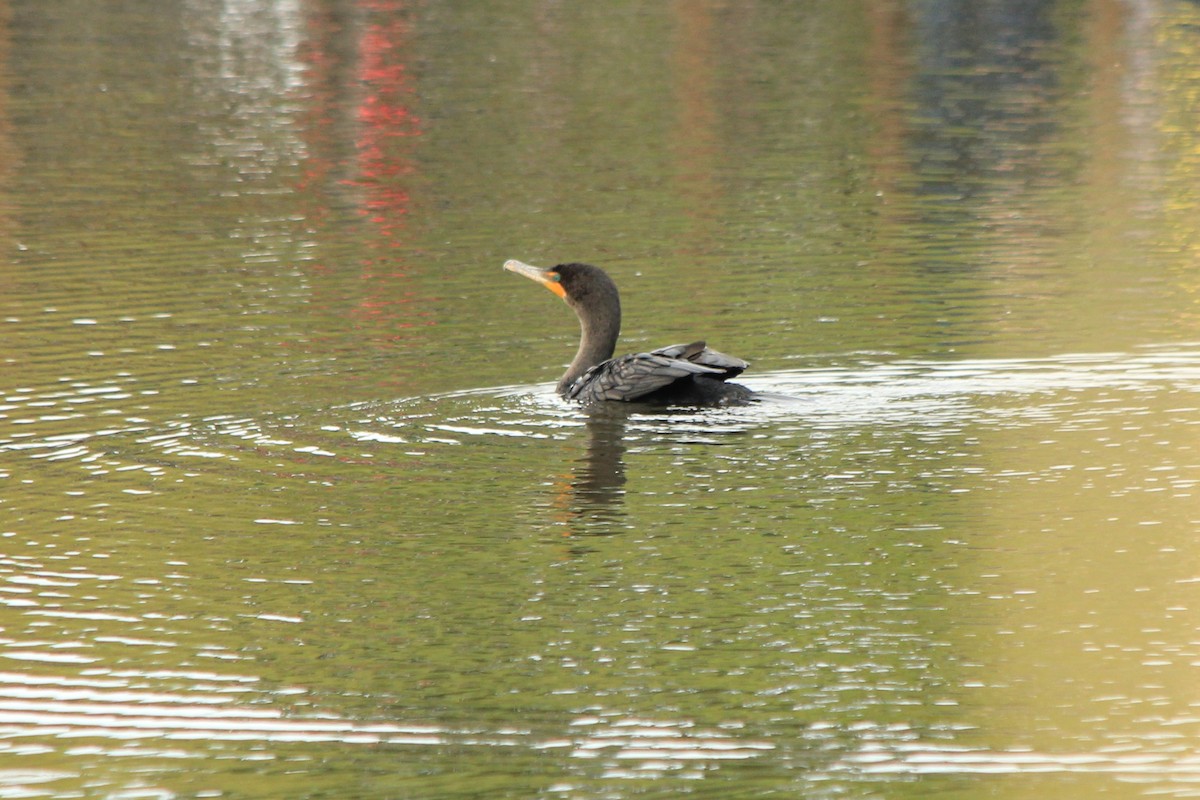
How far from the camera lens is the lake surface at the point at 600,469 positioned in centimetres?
691

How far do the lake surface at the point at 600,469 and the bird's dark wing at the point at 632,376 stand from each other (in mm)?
162

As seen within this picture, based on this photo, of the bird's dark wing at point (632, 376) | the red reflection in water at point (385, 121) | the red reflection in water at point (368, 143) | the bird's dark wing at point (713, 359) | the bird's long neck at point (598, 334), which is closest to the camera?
the bird's dark wing at point (713, 359)

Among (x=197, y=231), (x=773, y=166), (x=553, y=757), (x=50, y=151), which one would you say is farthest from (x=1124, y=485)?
(x=50, y=151)

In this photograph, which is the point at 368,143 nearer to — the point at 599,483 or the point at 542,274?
the point at 542,274

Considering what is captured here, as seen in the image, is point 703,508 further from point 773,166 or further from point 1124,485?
point 773,166

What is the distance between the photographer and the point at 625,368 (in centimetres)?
1205

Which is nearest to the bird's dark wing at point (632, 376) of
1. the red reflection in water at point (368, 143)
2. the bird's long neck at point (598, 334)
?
the bird's long neck at point (598, 334)

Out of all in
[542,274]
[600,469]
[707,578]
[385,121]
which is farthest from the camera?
[385,121]

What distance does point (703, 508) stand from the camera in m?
9.67

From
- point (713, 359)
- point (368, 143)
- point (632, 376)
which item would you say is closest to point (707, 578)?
point (713, 359)

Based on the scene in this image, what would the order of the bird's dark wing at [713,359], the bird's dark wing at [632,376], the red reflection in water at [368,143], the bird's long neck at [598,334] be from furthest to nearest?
the red reflection in water at [368,143]
the bird's long neck at [598,334]
the bird's dark wing at [632,376]
the bird's dark wing at [713,359]

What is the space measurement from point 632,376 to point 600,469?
1399 millimetres

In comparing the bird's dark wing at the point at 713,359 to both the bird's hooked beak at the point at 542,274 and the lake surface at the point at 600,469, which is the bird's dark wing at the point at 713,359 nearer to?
the lake surface at the point at 600,469

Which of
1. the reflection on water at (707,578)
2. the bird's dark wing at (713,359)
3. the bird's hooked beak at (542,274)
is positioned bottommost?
the reflection on water at (707,578)
